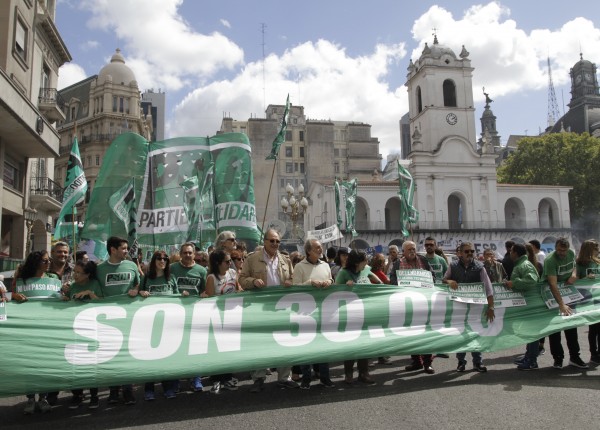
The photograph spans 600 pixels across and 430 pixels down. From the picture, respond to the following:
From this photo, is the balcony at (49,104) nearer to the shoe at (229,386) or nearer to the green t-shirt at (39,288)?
the green t-shirt at (39,288)

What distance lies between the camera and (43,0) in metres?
23.2

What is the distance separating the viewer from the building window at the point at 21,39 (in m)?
19.7

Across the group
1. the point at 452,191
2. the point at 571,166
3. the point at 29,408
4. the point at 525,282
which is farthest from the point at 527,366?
the point at 571,166

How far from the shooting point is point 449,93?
55.2m

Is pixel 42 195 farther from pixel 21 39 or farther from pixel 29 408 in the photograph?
pixel 29 408

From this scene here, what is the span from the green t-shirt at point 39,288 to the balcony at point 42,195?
1730cm

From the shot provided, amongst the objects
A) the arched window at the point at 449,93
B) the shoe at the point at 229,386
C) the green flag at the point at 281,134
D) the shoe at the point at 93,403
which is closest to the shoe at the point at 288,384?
the shoe at the point at 229,386

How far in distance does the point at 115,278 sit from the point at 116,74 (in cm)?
6123

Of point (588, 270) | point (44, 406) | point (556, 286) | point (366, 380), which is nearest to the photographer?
point (44, 406)

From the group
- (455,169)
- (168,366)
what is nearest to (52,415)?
(168,366)

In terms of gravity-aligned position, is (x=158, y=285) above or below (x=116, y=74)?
below

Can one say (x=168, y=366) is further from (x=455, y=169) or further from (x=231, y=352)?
(x=455, y=169)

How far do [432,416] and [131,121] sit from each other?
60.5 metres

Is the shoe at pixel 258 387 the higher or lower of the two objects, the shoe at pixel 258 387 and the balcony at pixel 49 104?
the lower
